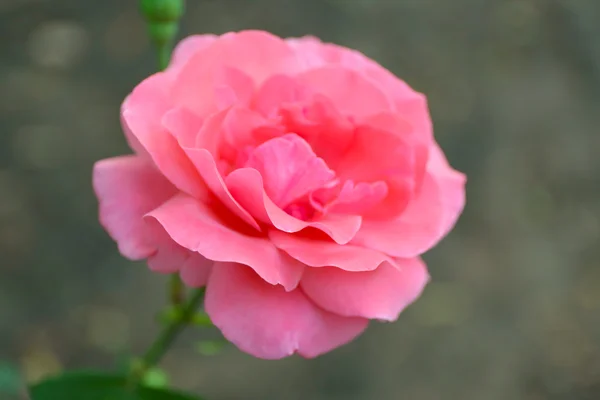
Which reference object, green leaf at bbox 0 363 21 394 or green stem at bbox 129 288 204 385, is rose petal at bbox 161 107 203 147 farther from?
green leaf at bbox 0 363 21 394

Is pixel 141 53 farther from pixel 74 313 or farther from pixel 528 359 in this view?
pixel 528 359

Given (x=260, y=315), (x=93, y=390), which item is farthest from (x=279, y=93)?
(x=93, y=390)

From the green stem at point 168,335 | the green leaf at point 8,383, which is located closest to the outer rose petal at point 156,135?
the green stem at point 168,335

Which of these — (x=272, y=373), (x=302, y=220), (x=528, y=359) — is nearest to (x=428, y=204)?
(x=302, y=220)

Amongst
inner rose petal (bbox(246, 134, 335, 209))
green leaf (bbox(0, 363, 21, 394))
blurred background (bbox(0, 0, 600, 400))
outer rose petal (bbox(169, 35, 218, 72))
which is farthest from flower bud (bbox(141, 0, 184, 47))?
blurred background (bbox(0, 0, 600, 400))

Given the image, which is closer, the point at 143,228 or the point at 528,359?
the point at 143,228

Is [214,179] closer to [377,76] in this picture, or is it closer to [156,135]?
[156,135]
